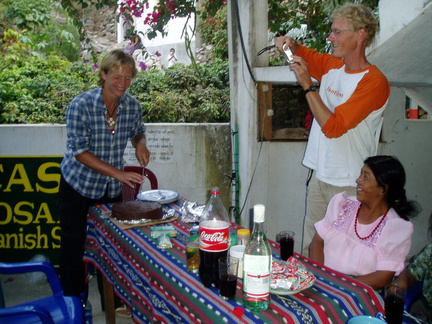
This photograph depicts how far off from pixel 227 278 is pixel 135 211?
3.32 ft

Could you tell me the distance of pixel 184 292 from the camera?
5.47 feet

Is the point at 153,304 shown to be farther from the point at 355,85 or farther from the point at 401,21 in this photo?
the point at 401,21

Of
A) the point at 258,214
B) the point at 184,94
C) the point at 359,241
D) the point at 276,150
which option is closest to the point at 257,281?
the point at 258,214

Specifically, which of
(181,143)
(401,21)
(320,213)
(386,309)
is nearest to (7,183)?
(181,143)

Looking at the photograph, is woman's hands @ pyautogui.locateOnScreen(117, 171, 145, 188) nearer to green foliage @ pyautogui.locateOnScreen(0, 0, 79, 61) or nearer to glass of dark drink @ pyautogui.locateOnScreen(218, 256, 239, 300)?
glass of dark drink @ pyautogui.locateOnScreen(218, 256, 239, 300)

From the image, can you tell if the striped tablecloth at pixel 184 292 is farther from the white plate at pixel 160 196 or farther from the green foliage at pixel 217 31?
the green foliage at pixel 217 31

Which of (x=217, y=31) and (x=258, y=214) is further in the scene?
(x=217, y=31)

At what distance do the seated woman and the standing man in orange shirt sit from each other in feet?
0.73

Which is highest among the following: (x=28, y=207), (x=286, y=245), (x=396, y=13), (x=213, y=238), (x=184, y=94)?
(x=396, y=13)

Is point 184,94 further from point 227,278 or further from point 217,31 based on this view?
point 227,278

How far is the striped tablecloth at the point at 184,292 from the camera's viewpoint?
4.91 ft

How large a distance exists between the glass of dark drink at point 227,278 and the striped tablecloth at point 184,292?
0.03 metres

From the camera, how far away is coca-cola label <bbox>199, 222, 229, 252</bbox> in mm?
1638

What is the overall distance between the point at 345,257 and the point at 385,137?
206 cm
